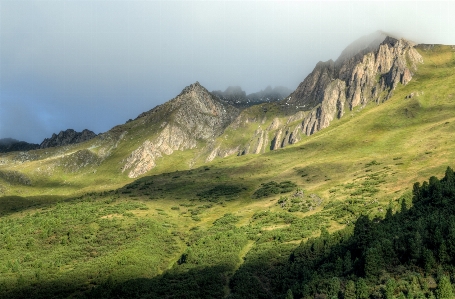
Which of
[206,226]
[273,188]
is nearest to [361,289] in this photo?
[206,226]

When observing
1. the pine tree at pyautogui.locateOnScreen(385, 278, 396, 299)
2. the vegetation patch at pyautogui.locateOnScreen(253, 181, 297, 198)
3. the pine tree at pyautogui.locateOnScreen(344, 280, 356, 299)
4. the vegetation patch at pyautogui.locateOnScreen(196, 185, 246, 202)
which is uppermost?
the pine tree at pyautogui.locateOnScreen(385, 278, 396, 299)

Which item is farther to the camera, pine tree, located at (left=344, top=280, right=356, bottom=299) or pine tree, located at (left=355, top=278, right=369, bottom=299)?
pine tree, located at (left=344, top=280, right=356, bottom=299)

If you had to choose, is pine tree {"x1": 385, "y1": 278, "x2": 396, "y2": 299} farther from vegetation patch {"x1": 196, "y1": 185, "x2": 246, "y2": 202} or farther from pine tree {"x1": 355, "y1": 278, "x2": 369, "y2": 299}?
vegetation patch {"x1": 196, "y1": 185, "x2": 246, "y2": 202}

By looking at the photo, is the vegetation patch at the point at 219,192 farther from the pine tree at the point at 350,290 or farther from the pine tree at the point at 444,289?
the pine tree at the point at 444,289

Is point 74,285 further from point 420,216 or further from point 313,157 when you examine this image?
point 313,157

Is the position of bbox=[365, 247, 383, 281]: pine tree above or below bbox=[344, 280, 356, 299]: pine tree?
above

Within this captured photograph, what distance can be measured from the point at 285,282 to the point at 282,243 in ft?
61.0

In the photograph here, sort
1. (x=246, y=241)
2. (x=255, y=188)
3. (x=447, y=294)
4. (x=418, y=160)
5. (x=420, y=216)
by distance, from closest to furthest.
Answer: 1. (x=447, y=294)
2. (x=420, y=216)
3. (x=246, y=241)
4. (x=418, y=160)
5. (x=255, y=188)

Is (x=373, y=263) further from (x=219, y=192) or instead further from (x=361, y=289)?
(x=219, y=192)

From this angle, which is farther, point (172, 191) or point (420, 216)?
point (172, 191)

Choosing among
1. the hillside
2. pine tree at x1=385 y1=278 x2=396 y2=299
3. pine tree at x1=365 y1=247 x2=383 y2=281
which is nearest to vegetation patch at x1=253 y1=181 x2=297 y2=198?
the hillside

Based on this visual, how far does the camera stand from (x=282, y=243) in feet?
265

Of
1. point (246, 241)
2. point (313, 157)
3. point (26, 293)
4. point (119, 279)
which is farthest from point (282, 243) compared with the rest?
point (313, 157)

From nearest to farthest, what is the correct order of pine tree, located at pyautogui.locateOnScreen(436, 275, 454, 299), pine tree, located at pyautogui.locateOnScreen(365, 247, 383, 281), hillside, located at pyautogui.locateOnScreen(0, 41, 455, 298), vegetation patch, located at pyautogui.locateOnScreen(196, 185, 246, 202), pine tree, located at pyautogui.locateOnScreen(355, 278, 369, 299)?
pine tree, located at pyautogui.locateOnScreen(436, 275, 454, 299) → pine tree, located at pyautogui.locateOnScreen(355, 278, 369, 299) → pine tree, located at pyautogui.locateOnScreen(365, 247, 383, 281) → hillside, located at pyautogui.locateOnScreen(0, 41, 455, 298) → vegetation patch, located at pyautogui.locateOnScreen(196, 185, 246, 202)
